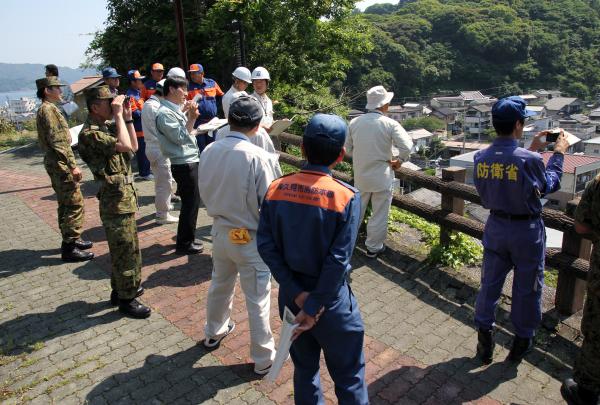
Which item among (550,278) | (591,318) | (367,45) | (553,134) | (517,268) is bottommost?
(550,278)

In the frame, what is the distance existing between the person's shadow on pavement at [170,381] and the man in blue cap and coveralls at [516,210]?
206cm

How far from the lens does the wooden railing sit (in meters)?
3.87

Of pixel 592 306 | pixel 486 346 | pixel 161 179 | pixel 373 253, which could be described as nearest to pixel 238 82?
pixel 161 179

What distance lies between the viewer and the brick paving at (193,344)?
10.6 feet

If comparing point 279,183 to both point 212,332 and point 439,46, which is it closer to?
point 212,332

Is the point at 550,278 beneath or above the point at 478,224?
beneath

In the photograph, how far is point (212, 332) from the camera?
3.62 metres

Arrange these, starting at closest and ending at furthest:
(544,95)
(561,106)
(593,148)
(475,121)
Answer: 1. (593,148)
2. (561,106)
3. (475,121)
4. (544,95)

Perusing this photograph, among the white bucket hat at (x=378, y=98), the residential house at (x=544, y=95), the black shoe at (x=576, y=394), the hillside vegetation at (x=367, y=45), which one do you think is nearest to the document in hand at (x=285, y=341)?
the black shoe at (x=576, y=394)

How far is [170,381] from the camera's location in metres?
3.32

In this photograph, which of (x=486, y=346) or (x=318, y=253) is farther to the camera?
(x=486, y=346)

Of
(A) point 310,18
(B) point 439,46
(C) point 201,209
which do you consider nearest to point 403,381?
(C) point 201,209

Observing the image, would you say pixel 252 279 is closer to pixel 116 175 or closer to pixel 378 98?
pixel 116 175

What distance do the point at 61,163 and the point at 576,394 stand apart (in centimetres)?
539
